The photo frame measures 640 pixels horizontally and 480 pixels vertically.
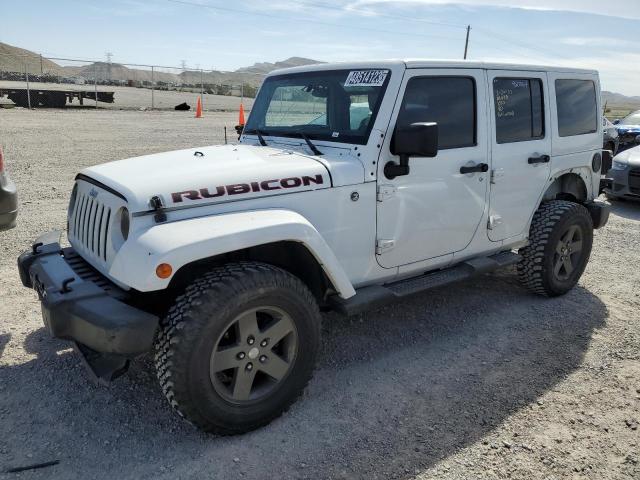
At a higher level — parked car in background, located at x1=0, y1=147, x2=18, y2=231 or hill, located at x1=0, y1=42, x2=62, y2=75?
hill, located at x1=0, y1=42, x2=62, y2=75

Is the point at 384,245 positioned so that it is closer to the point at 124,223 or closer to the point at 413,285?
the point at 413,285

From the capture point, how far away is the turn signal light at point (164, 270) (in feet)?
8.33

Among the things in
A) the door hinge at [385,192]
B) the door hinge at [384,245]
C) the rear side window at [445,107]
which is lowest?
the door hinge at [384,245]

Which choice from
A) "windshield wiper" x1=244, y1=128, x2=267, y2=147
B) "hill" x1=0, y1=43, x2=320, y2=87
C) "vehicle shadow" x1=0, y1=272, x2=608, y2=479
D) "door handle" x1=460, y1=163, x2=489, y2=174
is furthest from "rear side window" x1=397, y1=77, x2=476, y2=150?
"hill" x1=0, y1=43, x2=320, y2=87

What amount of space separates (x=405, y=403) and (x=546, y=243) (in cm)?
216

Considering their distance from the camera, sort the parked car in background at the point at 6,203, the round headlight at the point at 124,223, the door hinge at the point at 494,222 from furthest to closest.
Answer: the door hinge at the point at 494,222, the parked car in background at the point at 6,203, the round headlight at the point at 124,223

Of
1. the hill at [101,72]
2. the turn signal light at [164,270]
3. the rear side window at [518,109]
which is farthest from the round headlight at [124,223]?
the hill at [101,72]

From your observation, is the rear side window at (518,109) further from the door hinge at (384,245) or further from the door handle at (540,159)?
the door hinge at (384,245)

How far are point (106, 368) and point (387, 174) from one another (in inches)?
77.9

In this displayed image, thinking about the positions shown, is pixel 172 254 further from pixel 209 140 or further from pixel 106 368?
pixel 209 140

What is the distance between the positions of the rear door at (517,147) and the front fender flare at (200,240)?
6.17 feet

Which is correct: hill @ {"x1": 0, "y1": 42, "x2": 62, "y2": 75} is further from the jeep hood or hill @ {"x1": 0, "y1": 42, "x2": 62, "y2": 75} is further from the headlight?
the jeep hood

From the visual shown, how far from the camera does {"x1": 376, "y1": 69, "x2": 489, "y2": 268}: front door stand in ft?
11.7

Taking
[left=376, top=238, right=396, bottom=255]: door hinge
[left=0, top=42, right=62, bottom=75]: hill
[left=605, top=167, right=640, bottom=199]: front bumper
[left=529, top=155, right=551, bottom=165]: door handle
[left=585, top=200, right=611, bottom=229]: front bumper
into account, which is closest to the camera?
[left=376, top=238, right=396, bottom=255]: door hinge
